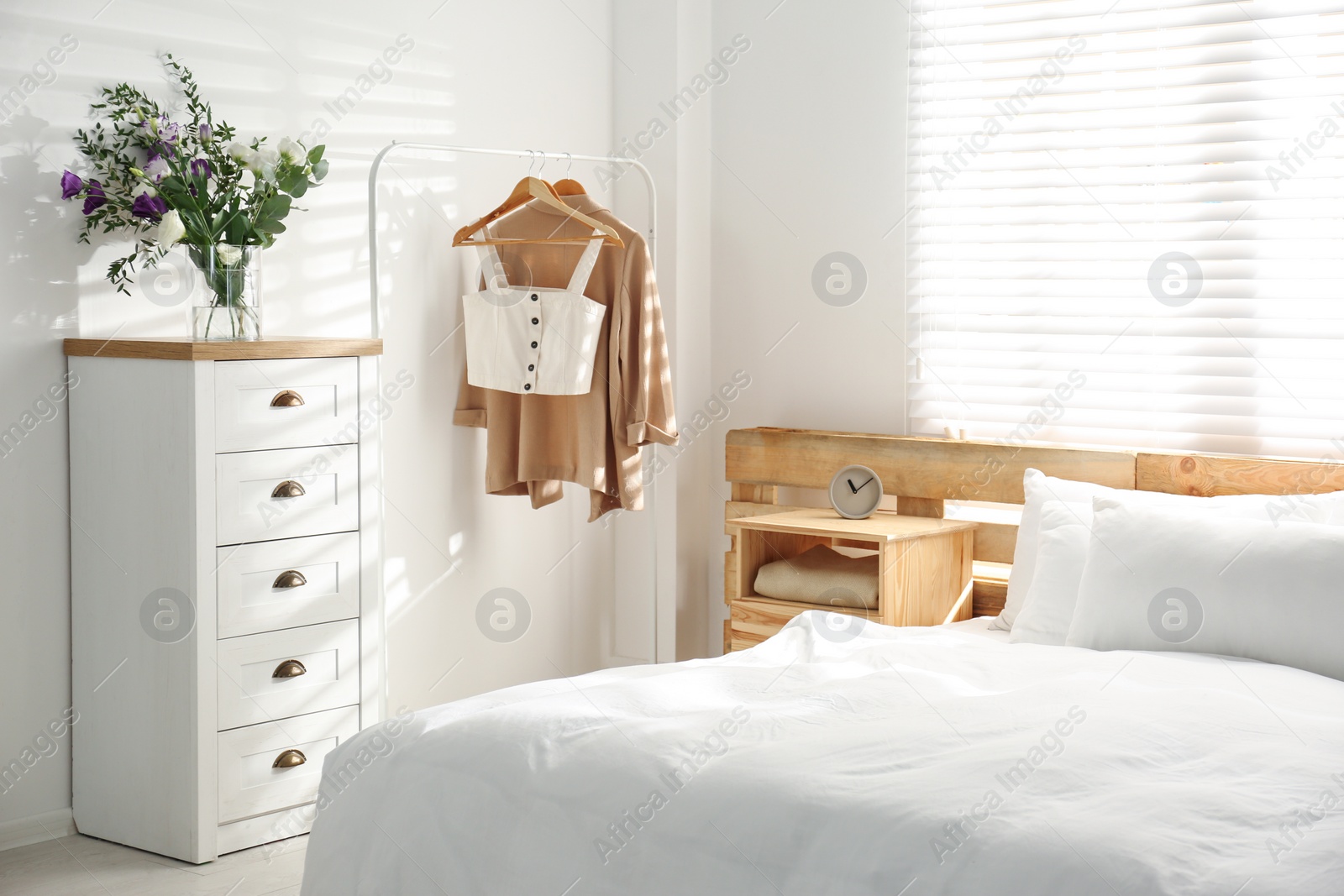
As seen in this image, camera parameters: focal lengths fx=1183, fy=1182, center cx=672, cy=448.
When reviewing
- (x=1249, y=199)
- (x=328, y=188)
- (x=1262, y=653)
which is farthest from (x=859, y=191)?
(x=1262, y=653)

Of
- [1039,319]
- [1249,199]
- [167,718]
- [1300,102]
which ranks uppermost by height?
[1300,102]

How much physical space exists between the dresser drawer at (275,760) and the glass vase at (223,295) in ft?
2.73

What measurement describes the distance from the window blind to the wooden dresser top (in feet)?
5.32

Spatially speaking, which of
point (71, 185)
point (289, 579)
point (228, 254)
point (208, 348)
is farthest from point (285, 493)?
point (71, 185)

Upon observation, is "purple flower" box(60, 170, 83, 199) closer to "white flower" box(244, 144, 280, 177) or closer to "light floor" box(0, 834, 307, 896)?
"white flower" box(244, 144, 280, 177)

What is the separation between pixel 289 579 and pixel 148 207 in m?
0.81

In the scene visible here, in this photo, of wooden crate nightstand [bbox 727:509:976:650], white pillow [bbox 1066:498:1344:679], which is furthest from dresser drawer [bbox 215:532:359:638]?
white pillow [bbox 1066:498:1344:679]

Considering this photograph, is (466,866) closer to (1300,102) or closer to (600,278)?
(600,278)

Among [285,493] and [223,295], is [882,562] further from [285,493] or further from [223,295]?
[223,295]

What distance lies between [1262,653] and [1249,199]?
47.9 inches

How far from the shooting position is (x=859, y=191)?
11.1 ft

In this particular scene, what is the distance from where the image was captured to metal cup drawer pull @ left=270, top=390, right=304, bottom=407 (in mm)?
2453

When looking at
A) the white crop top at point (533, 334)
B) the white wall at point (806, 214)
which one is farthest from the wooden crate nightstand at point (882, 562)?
the white crop top at point (533, 334)

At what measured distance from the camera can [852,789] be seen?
148 cm
